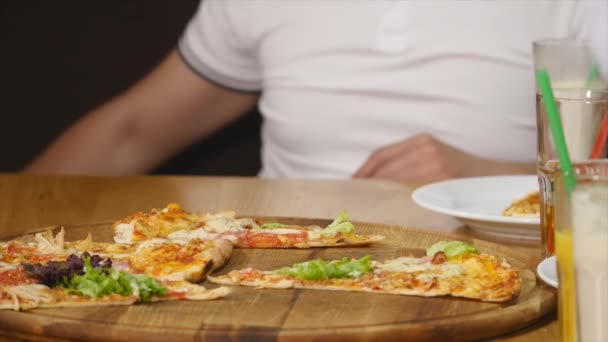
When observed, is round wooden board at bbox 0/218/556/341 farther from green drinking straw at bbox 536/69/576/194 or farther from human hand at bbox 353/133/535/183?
human hand at bbox 353/133/535/183

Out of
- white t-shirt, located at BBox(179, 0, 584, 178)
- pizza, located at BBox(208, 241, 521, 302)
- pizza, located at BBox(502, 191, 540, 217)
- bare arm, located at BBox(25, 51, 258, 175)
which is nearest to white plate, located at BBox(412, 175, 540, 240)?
pizza, located at BBox(502, 191, 540, 217)

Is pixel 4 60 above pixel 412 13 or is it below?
below

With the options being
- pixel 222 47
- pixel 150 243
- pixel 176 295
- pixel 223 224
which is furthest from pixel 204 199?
pixel 222 47

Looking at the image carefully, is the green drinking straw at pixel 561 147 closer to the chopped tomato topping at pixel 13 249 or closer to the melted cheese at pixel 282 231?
the melted cheese at pixel 282 231

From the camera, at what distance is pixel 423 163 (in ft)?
7.02

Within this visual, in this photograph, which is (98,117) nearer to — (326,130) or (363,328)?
(326,130)

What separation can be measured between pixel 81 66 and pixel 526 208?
176 centimetres

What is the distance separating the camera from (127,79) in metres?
2.95

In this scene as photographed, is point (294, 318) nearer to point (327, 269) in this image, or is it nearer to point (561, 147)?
point (327, 269)

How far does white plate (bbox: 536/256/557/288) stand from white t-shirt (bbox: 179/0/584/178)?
51.0 inches

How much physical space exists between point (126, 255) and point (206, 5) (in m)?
1.53

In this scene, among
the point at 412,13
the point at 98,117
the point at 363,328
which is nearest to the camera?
the point at 363,328

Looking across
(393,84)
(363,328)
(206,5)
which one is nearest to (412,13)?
(393,84)

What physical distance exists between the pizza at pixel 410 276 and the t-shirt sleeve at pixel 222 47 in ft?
4.87
